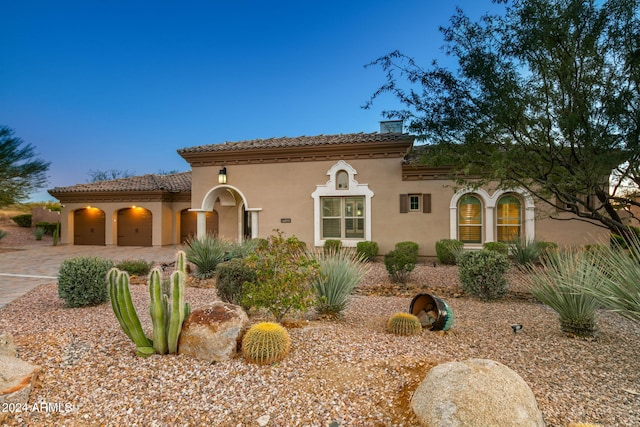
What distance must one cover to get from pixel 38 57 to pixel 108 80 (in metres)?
3.26

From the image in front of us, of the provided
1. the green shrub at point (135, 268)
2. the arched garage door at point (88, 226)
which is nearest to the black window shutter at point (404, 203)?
the green shrub at point (135, 268)

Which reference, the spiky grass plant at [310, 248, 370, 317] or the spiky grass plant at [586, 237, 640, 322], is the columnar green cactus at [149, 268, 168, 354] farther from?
the spiky grass plant at [586, 237, 640, 322]

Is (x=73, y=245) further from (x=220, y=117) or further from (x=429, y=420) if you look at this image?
(x=429, y=420)

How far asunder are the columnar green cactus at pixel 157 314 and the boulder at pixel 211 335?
19cm

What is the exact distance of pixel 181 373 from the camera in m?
3.34

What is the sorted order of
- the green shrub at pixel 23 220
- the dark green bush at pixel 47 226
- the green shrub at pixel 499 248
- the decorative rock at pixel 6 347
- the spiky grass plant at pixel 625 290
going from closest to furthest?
the decorative rock at pixel 6 347, the spiky grass plant at pixel 625 290, the green shrub at pixel 499 248, the dark green bush at pixel 47 226, the green shrub at pixel 23 220

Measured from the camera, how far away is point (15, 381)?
113 inches

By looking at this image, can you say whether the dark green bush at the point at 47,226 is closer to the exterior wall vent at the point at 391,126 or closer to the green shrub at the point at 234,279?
the exterior wall vent at the point at 391,126

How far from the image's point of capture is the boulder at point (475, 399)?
2451 millimetres

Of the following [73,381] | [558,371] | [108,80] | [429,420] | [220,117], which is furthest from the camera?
[220,117]

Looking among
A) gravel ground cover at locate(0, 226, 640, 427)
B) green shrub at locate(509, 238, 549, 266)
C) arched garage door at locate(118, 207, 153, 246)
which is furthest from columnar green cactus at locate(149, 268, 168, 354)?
arched garage door at locate(118, 207, 153, 246)

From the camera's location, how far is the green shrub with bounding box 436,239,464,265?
39.7ft

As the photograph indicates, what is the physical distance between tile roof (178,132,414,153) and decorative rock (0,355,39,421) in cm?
1221

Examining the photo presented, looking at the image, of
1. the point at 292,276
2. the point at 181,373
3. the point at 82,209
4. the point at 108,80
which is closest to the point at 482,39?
the point at 292,276
